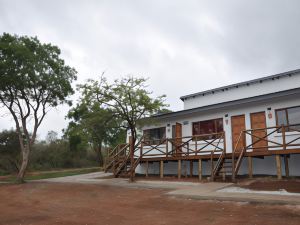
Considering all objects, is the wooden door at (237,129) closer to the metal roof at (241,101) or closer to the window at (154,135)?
the metal roof at (241,101)

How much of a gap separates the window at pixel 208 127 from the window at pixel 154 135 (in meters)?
2.63

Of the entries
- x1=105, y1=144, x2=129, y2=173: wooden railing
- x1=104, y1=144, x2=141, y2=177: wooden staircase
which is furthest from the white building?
x1=105, y1=144, x2=129, y2=173: wooden railing

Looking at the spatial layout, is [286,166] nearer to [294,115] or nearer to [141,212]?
[294,115]

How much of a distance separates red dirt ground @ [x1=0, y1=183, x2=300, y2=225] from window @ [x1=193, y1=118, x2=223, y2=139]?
25.5 feet

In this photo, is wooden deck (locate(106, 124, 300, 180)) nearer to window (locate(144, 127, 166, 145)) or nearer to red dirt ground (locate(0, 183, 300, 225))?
window (locate(144, 127, 166, 145))

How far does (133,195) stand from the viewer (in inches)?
433

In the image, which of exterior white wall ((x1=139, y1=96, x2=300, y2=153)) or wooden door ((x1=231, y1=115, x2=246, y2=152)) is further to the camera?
wooden door ((x1=231, y1=115, x2=246, y2=152))

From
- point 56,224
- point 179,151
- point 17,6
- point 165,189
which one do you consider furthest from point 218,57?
point 56,224

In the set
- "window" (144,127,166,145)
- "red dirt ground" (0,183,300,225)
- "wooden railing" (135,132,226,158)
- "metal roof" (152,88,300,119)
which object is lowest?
"red dirt ground" (0,183,300,225)

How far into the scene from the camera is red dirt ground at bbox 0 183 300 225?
6504 mm

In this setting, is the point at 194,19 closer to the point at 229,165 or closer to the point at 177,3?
the point at 177,3

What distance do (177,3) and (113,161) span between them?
37.5 feet

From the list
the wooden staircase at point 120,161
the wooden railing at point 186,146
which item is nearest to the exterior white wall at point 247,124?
the wooden railing at point 186,146

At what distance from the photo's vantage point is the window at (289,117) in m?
14.1
